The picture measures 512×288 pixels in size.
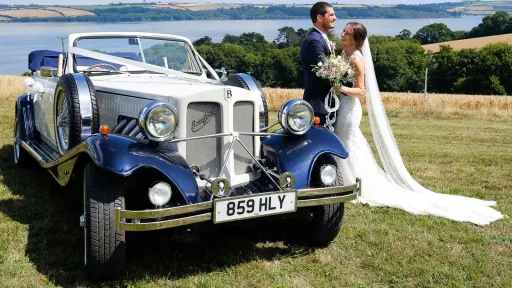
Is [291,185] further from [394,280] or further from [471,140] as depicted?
[471,140]

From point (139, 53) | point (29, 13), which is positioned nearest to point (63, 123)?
point (139, 53)

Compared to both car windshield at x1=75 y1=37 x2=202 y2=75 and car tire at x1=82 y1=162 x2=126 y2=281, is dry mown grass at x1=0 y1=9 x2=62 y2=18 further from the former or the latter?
car tire at x1=82 y1=162 x2=126 y2=281

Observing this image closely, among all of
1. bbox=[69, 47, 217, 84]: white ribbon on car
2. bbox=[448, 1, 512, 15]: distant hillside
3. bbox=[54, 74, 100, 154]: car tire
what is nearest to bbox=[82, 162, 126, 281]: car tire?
bbox=[54, 74, 100, 154]: car tire

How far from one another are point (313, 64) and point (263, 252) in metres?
2.11

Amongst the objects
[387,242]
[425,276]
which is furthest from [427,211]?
[425,276]

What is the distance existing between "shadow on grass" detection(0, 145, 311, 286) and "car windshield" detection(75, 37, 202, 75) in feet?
5.44

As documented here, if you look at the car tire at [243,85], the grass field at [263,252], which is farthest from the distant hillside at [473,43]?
the grass field at [263,252]

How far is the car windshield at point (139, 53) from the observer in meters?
6.29

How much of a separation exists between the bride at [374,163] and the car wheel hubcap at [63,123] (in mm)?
2816

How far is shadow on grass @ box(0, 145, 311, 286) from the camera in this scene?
13.8 feet

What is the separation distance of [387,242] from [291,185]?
4.02ft

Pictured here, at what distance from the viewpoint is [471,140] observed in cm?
1154

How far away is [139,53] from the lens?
253 inches

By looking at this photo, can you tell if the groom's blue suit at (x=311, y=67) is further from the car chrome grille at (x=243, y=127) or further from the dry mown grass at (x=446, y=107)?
the dry mown grass at (x=446, y=107)
